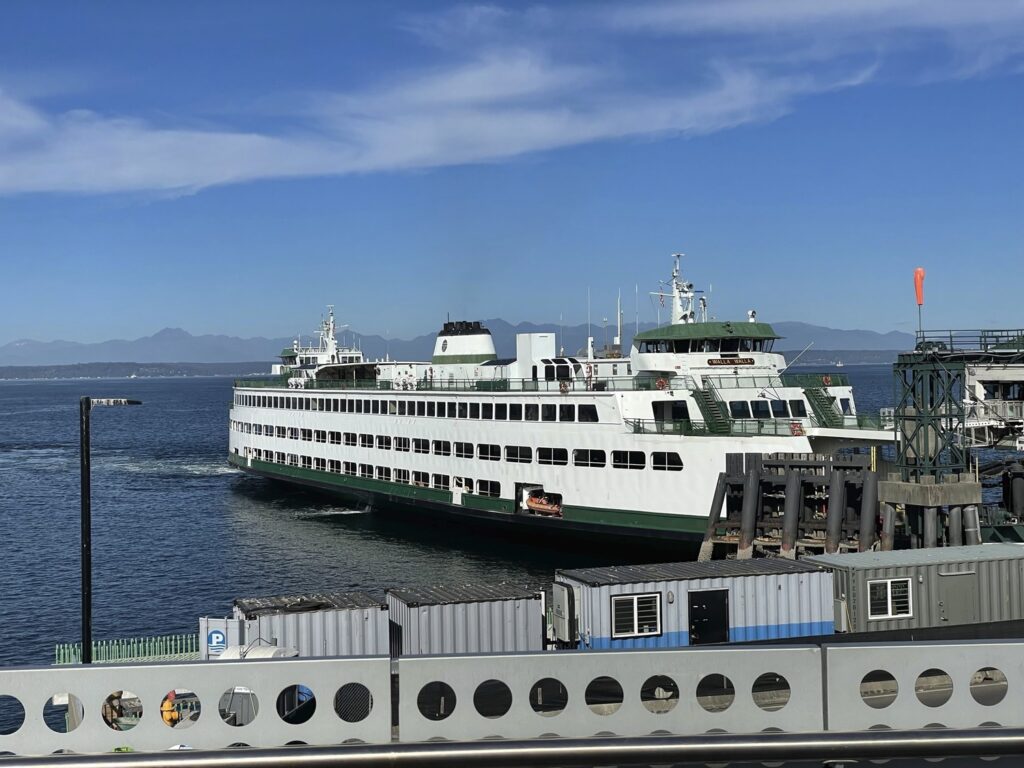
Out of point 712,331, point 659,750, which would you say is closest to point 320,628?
point 659,750

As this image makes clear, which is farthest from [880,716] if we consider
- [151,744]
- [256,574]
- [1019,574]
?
[256,574]

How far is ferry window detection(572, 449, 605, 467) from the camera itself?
43.4 m

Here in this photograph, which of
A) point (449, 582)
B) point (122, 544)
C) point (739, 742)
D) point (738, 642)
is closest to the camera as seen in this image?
point (739, 742)

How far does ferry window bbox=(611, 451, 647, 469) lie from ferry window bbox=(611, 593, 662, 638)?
1846cm

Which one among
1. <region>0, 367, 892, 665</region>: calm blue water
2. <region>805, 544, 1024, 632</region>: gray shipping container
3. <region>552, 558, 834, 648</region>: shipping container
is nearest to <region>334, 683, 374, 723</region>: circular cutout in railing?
<region>552, 558, 834, 648</region>: shipping container

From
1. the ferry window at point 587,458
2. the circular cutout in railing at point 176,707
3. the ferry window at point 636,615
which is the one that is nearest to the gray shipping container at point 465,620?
the ferry window at point 636,615

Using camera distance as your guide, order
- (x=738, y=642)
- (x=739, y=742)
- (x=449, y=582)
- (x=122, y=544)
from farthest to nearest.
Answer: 1. (x=122, y=544)
2. (x=449, y=582)
3. (x=738, y=642)
4. (x=739, y=742)

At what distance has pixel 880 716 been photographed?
7.79m

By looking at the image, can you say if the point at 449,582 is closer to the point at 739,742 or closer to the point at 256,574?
the point at 256,574

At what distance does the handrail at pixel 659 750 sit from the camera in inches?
295

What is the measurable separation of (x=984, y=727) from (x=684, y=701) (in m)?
2.34

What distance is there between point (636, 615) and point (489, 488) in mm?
25934

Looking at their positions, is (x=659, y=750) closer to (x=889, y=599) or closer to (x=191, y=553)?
(x=889, y=599)

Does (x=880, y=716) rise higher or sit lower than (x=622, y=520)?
higher
